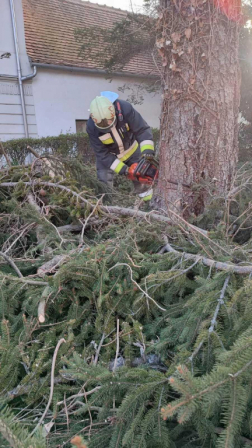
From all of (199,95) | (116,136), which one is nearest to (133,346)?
(199,95)

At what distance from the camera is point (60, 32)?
40.8ft

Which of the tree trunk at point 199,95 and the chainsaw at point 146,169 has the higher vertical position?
the tree trunk at point 199,95

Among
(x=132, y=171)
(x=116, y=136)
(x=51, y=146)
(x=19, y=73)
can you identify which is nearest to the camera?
(x=132, y=171)

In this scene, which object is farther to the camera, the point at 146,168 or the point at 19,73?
the point at 19,73

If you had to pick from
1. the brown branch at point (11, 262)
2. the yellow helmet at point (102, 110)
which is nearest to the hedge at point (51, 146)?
the yellow helmet at point (102, 110)

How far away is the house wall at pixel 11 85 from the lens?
1070 cm

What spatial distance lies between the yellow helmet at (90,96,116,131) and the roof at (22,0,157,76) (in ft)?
24.7

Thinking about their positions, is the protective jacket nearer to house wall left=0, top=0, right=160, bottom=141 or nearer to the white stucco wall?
house wall left=0, top=0, right=160, bottom=141

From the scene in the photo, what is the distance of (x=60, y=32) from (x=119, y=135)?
10.1 meters

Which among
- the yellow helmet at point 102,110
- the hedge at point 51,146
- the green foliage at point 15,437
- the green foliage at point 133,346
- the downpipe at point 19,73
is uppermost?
the downpipe at point 19,73

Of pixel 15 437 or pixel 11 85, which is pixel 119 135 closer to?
pixel 15 437

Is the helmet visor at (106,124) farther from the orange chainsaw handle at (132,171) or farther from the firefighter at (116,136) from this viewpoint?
the orange chainsaw handle at (132,171)

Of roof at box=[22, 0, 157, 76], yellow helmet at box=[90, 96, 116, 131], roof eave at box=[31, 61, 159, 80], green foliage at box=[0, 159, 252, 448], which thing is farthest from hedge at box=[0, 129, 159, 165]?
green foliage at box=[0, 159, 252, 448]

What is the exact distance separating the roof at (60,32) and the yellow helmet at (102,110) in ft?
24.7
